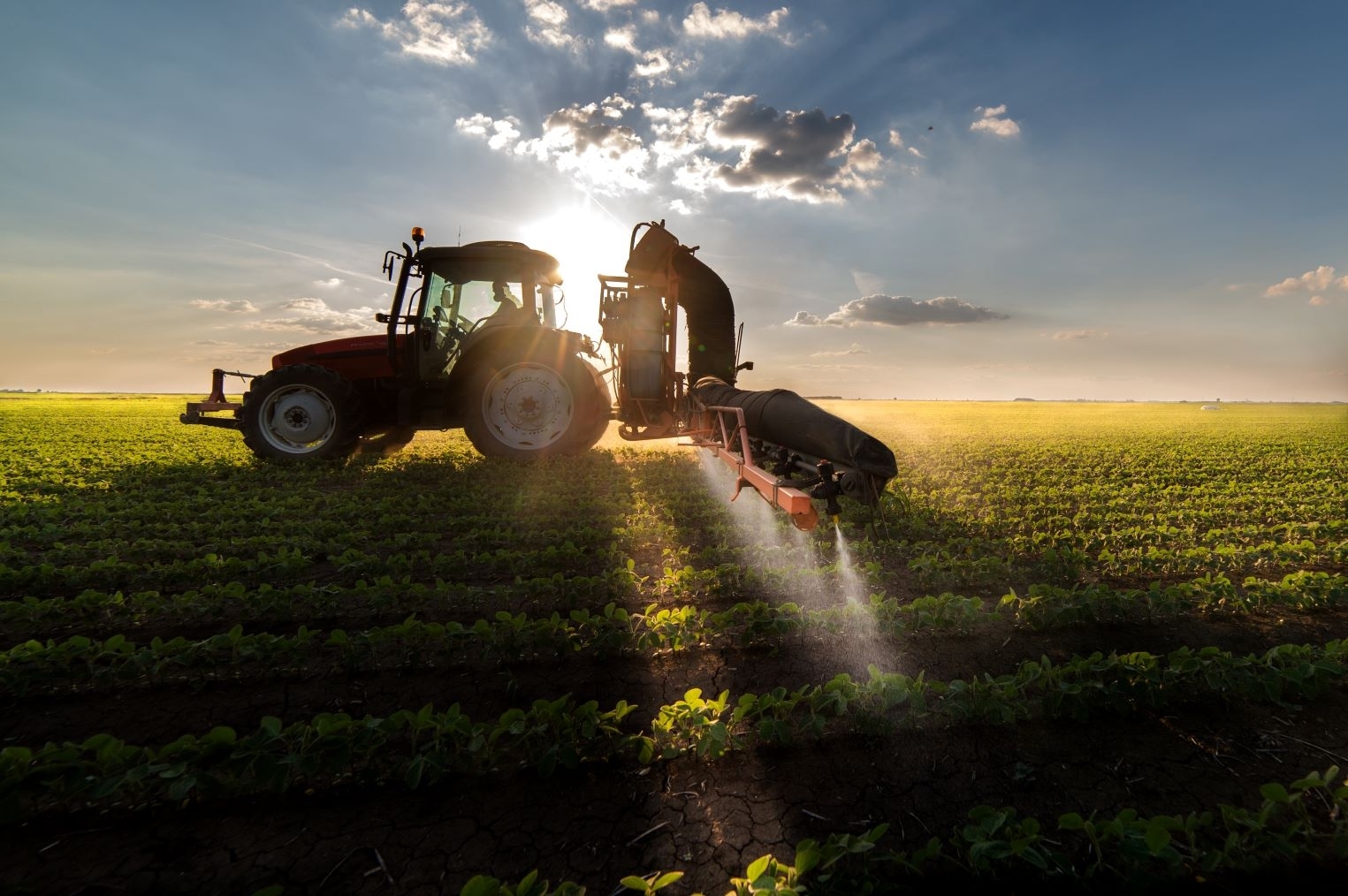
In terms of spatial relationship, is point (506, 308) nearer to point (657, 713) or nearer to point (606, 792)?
point (657, 713)

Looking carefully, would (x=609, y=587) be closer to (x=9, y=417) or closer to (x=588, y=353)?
(x=588, y=353)

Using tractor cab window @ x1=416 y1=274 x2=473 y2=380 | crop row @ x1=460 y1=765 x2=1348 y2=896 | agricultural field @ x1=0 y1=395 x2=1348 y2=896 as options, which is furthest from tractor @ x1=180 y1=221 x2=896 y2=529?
crop row @ x1=460 y1=765 x2=1348 y2=896

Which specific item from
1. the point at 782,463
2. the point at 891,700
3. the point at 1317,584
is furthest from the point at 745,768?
the point at 1317,584

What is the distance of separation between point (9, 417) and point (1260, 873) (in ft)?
111

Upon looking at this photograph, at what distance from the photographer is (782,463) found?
625cm

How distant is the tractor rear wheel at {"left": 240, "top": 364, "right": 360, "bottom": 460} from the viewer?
8805 mm

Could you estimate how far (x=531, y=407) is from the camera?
28.6ft

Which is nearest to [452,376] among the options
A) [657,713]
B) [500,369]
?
[500,369]

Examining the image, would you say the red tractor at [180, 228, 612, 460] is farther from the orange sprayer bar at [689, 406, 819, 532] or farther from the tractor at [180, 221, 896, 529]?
the orange sprayer bar at [689, 406, 819, 532]

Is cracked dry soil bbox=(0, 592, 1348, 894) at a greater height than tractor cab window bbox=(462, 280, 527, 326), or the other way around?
tractor cab window bbox=(462, 280, 527, 326)

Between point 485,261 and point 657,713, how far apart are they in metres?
7.91

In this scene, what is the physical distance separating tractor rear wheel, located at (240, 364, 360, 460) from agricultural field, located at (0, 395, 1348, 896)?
10.2 ft

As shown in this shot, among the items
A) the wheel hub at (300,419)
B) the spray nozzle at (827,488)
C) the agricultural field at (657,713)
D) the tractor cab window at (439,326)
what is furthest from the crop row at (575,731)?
the wheel hub at (300,419)

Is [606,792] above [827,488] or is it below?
below
